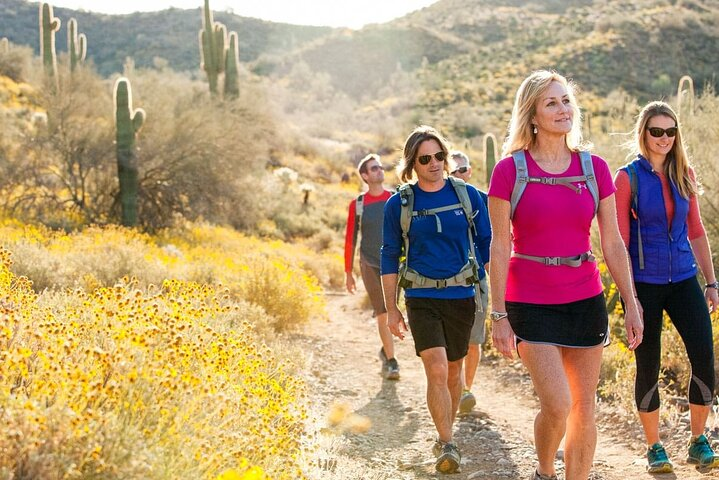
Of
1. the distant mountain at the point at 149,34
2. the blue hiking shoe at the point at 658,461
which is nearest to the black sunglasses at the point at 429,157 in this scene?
the blue hiking shoe at the point at 658,461

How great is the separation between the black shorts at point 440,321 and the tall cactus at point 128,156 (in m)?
13.4

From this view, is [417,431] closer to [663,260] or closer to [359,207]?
[359,207]

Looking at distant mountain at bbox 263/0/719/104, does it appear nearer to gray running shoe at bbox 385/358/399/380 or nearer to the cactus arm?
the cactus arm

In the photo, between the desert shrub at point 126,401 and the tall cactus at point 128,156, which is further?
the tall cactus at point 128,156

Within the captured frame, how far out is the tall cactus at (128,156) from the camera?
674 inches

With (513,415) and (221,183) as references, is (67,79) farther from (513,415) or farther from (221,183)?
(513,415)

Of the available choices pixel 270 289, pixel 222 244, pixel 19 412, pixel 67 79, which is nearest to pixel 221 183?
pixel 222 244

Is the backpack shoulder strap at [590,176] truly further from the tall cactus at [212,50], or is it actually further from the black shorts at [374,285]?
the tall cactus at [212,50]

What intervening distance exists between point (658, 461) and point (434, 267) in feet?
5.77

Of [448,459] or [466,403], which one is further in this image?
[466,403]

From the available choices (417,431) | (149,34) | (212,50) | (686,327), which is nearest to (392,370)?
(417,431)

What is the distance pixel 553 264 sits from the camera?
371cm

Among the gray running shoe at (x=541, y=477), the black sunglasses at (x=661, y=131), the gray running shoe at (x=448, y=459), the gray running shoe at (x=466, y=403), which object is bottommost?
the gray running shoe at (x=466, y=403)

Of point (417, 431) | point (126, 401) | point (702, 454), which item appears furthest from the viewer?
point (417, 431)
